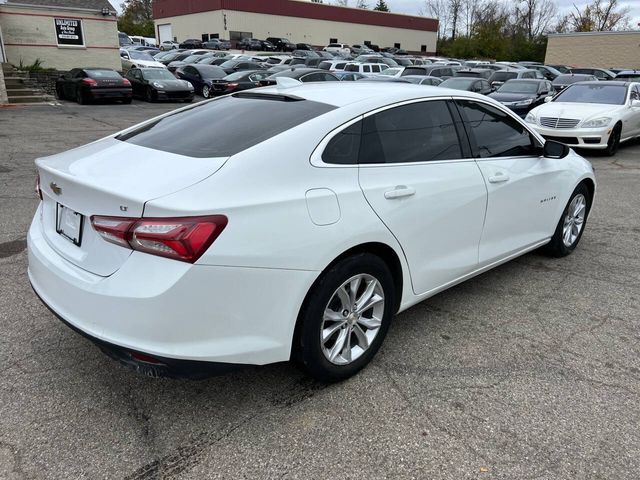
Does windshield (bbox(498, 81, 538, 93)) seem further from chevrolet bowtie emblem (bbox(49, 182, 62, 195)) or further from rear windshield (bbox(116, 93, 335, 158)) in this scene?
chevrolet bowtie emblem (bbox(49, 182, 62, 195))

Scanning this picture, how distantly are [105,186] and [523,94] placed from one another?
48.7 feet

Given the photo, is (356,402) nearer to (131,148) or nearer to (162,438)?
(162,438)

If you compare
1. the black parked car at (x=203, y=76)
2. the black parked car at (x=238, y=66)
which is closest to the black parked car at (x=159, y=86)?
the black parked car at (x=203, y=76)

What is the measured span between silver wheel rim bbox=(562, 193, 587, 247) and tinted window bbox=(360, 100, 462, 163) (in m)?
2.02

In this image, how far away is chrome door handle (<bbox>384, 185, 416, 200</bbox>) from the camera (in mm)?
3035

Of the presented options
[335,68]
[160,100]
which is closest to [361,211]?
[160,100]

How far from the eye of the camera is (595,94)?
1206cm

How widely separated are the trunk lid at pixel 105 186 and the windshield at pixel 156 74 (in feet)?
66.5

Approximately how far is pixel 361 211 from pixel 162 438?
59.8 inches

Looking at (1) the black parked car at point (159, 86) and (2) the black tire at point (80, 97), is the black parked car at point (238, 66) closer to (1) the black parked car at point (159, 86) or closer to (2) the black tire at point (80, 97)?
(1) the black parked car at point (159, 86)

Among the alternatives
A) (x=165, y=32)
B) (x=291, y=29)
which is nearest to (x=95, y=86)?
(x=291, y=29)

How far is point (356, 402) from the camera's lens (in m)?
2.93

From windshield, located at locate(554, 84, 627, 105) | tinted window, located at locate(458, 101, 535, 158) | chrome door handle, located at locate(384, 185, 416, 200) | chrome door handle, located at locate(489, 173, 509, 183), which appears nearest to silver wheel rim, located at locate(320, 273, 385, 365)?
chrome door handle, located at locate(384, 185, 416, 200)

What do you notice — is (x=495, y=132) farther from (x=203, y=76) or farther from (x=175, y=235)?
(x=203, y=76)
